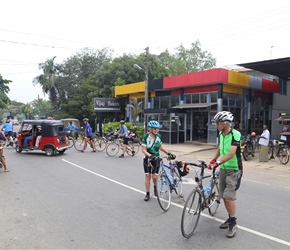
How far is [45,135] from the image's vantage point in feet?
44.2

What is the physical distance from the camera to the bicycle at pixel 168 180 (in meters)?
5.60

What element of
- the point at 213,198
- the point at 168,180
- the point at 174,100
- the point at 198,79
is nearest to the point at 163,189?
the point at 168,180

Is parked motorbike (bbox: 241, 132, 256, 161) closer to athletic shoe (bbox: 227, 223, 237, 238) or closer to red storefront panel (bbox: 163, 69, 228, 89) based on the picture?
red storefront panel (bbox: 163, 69, 228, 89)

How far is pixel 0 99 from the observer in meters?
43.8

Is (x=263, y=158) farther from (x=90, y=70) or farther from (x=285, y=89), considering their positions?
(x=90, y=70)

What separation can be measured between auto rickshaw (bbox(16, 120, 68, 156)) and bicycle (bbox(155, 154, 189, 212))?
883 centimetres

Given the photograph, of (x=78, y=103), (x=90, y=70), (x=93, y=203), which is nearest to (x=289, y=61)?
(x=93, y=203)

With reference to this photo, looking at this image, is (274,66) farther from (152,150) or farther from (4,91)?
(4,91)

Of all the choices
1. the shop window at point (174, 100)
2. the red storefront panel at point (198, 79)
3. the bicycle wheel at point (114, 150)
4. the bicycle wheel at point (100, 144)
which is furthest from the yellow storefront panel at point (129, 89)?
the bicycle wheel at point (114, 150)

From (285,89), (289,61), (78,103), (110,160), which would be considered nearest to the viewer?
(110,160)

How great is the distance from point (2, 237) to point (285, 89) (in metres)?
24.1

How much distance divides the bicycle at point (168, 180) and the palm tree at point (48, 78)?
4047cm

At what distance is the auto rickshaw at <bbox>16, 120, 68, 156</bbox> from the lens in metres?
13.4

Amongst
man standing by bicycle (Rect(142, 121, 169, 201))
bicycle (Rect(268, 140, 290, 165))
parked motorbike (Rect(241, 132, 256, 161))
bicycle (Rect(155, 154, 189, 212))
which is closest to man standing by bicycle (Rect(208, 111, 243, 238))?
bicycle (Rect(155, 154, 189, 212))
